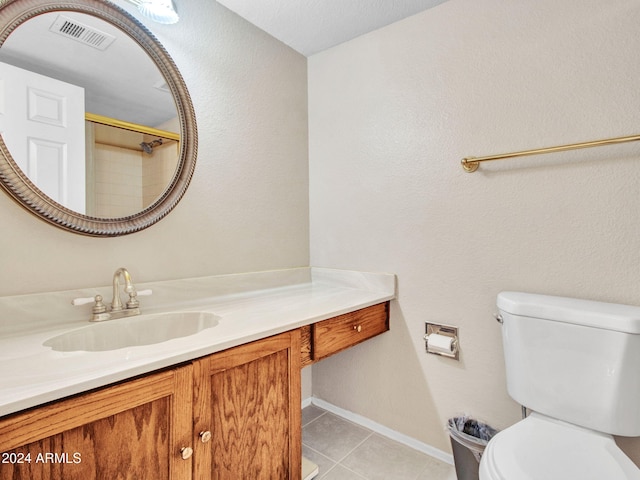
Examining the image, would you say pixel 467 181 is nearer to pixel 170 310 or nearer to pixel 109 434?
pixel 170 310

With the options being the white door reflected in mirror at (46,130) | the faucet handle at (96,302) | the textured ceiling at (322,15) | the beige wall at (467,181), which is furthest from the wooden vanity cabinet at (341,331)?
the textured ceiling at (322,15)

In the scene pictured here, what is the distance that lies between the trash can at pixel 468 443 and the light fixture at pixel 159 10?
2084 mm

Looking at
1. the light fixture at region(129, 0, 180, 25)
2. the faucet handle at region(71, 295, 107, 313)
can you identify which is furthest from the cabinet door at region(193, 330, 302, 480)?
the light fixture at region(129, 0, 180, 25)

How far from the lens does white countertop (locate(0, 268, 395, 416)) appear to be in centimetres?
73

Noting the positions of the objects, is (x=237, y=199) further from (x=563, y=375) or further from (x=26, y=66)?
(x=563, y=375)

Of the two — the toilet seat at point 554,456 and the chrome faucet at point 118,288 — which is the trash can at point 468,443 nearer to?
the toilet seat at point 554,456

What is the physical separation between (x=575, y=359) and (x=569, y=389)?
10 cm

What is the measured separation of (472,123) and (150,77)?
1.38 m

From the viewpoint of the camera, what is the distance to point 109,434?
77cm

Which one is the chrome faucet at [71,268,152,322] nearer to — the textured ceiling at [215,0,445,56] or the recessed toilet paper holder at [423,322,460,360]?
the recessed toilet paper holder at [423,322,460,360]

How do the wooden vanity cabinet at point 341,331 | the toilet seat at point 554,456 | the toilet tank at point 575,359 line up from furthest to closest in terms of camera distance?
the wooden vanity cabinet at point 341,331
the toilet tank at point 575,359
the toilet seat at point 554,456

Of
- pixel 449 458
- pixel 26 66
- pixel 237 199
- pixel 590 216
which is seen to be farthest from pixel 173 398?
pixel 590 216

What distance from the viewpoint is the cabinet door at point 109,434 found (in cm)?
66

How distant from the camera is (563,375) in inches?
44.6
